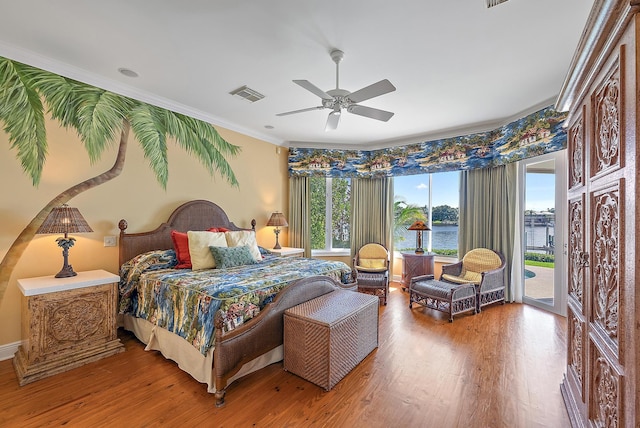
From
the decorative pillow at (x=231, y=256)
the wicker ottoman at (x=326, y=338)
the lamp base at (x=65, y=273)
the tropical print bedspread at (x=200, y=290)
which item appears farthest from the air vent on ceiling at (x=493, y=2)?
the lamp base at (x=65, y=273)

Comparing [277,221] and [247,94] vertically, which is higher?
[247,94]

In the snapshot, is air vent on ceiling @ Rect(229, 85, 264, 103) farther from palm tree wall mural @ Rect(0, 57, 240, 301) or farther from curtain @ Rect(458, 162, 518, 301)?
curtain @ Rect(458, 162, 518, 301)

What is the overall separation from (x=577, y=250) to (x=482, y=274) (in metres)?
2.22

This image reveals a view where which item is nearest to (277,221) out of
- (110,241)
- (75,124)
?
(110,241)

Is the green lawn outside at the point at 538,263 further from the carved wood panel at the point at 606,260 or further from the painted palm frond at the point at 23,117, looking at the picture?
the painted palm frond at the point at 23,117

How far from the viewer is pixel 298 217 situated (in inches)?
221

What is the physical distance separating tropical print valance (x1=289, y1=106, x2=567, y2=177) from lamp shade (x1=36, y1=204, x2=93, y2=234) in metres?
A: 3.50

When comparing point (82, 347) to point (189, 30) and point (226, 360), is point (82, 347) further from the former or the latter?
point (189, 30)

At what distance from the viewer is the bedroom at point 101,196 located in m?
2.63

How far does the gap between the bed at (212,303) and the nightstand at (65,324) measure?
31cm

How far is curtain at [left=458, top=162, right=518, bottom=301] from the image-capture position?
4.33 m

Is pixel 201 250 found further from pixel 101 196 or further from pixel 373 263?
pixel 373 263

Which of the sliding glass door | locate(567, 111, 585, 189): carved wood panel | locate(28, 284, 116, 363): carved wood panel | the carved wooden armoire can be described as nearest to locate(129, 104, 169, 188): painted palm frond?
locate(28, 284, 116, 363): carved wood panel

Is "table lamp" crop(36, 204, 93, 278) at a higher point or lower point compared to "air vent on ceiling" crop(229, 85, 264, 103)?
lower
